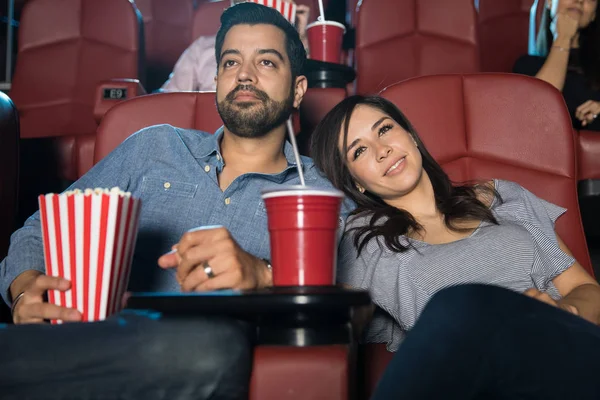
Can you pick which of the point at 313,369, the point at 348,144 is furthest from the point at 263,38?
the point at 313,369

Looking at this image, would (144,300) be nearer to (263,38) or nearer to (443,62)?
(263,38)

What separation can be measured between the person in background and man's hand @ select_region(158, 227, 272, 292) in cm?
133

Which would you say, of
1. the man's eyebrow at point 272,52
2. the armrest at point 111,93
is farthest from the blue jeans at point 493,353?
the armrest at point 111,93

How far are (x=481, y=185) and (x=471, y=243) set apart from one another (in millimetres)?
171

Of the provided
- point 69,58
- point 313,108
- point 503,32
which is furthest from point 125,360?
point 503,32

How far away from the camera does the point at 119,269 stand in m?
0.64

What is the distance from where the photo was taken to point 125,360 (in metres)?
0.49

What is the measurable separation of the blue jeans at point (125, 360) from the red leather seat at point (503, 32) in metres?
2.04

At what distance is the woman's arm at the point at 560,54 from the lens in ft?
5.46

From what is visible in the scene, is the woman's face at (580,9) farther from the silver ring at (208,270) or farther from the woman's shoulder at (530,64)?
the silver ring at (208,270)

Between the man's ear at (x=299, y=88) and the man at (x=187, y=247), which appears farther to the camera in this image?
the man's ear at (x=299, y=88)

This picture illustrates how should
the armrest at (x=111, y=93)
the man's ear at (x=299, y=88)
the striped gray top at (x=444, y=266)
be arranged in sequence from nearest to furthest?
the striped gray top at (x=444, y=266)
the man's ear at (x=299, y=88)
the armrest at (x=111, y=93)

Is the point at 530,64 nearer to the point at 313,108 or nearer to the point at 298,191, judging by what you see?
the point at 313,108

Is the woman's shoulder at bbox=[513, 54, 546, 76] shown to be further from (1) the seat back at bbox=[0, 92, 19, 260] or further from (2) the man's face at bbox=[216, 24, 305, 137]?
(1) the seat back at bbox=[0, 92, 19, 260]
